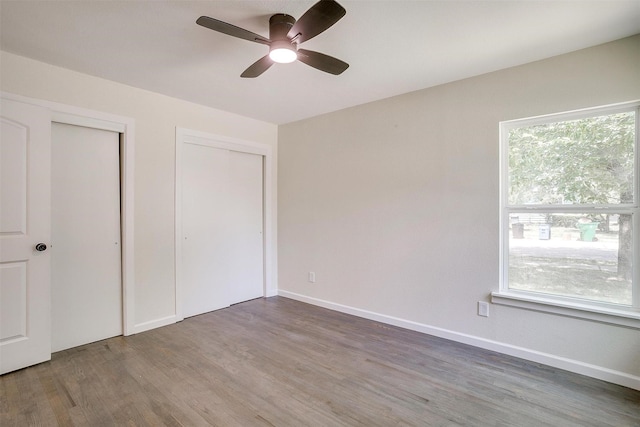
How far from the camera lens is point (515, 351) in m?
2.55

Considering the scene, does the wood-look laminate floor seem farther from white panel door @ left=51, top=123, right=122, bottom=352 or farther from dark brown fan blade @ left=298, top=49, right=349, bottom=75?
dark brown fan blade @ left=298, top=49, right=349, bottom=75

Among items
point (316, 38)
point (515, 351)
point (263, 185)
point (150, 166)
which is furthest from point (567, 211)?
point (150, 166)

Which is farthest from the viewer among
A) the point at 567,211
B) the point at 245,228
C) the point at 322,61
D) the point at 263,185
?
the point at 263,185

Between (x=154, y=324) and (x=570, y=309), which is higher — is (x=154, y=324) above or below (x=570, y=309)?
below

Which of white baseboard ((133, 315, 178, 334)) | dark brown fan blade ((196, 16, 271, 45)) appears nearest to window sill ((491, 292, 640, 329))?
dark brown fan blade ((196, 16, 271, 45))

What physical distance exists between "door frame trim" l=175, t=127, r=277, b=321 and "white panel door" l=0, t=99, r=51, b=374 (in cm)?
109

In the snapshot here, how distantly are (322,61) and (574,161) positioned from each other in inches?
84.7

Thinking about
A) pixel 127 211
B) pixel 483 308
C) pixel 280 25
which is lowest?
pixel 483 308

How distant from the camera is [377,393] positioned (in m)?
2.07

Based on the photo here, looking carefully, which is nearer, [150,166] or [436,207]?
[436,207]

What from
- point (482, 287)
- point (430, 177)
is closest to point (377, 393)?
point (482, 287)

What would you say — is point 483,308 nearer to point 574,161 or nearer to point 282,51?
point 574,161

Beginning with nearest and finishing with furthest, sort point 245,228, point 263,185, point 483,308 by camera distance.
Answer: point 483,308 < point 245,228 < point 263,185

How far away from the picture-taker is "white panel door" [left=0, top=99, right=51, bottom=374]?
7.49 feet
